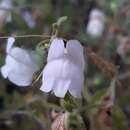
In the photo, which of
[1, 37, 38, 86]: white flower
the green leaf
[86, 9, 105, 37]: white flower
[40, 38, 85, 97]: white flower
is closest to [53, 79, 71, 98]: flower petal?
[40, 38, 85, 97]: white flower

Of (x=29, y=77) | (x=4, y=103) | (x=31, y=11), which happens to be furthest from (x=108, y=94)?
(x=31, y=11)

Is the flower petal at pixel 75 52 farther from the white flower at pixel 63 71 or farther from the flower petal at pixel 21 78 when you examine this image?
the flower petal at pixel 21 78

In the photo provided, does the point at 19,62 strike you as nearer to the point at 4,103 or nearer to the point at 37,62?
the point at 37,62

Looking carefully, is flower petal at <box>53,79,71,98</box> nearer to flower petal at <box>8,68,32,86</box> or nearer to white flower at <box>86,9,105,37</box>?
flower petal at <box>8,68,32,86</box>

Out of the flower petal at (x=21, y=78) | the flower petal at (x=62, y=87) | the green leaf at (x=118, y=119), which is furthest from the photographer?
the green leaf at (x=118, y=119)

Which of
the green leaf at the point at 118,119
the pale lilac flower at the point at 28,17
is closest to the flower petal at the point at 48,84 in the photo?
the green leaf at the point at 118,119
